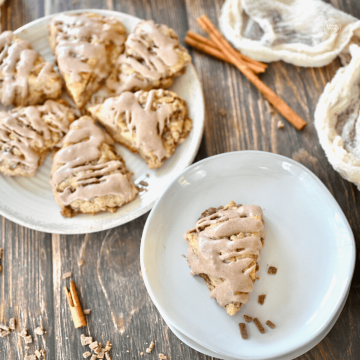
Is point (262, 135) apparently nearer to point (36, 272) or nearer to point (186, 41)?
point (186, 41)

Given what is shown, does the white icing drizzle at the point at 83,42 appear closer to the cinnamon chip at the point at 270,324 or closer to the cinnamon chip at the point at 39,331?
the cinnamon chip at the point at 39,331

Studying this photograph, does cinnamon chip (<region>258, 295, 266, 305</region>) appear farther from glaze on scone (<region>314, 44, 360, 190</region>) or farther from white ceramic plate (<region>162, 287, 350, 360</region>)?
glaze on scone (<region>314, 44, 360, 190</region>)

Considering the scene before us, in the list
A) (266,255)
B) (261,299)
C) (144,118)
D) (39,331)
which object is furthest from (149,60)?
(39,331)

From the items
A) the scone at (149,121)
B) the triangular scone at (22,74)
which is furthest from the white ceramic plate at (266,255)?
the triangular scone at (22,74)

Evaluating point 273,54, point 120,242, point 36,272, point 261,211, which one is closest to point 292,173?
point 261,211

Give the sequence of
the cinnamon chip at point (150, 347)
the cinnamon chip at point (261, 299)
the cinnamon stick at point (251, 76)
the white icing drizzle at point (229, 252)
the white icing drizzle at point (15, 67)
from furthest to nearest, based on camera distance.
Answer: the cinnamon stick at point (251, 76)
the white icing drizzle at point (15, 67)
the cinnamon chip at point (150, 347)
the cinnamon chip at point (261, 299)
the white icing drizzle at point (229, 252)
